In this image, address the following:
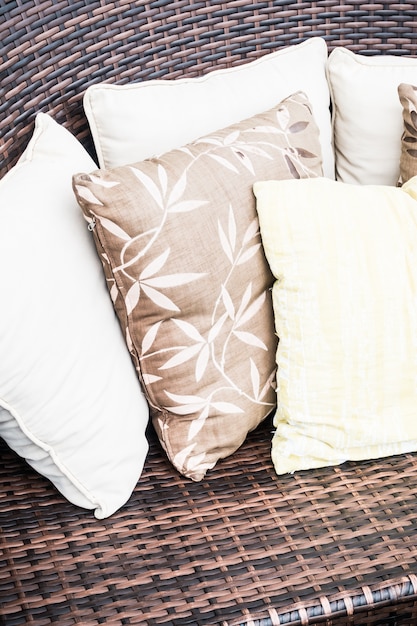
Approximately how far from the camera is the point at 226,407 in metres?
1.00

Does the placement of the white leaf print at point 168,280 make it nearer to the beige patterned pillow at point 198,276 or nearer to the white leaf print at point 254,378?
the beige patterned pillow at point 198,276

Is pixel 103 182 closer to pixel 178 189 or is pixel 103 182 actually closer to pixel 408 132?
pixel 178 189

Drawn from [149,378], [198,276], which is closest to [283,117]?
[198,276]

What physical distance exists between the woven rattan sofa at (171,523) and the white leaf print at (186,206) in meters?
0.31

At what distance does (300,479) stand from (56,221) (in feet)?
1.71

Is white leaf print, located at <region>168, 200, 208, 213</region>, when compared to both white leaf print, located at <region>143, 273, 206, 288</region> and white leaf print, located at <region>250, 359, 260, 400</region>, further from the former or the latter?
white leaf print, located at <region>250, 359, 260, 400</region>

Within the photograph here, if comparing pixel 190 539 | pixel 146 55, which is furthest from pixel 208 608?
pixel 146 55

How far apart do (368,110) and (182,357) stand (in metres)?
0.60

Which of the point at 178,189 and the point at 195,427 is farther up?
the point at 178,189

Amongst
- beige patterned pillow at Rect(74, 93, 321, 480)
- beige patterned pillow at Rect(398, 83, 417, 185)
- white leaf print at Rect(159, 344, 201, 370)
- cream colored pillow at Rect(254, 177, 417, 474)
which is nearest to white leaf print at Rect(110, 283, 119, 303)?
beige patterned pillow at Rect(74, 93, 321, 480)

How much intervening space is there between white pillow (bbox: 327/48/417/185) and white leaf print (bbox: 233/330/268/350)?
437 millimetres

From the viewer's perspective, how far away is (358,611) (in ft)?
2.86

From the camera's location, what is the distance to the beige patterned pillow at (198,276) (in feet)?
2.98

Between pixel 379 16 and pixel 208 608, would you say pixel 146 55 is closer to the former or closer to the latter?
pixel 379 16
